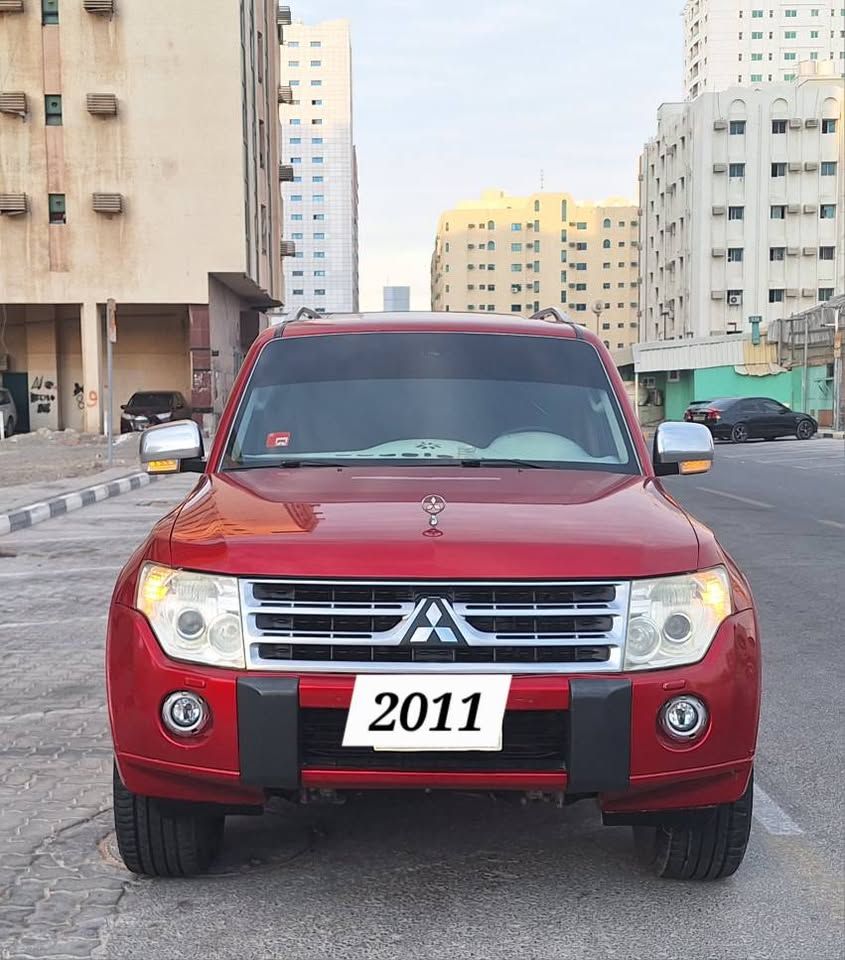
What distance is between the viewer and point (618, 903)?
3.35 m

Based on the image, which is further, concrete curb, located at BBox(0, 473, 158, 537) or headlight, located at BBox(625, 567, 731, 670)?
concrete curb, located at BBox(0, 473, 158, 537)

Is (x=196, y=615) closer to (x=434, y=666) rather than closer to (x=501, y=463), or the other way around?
(x=434, y=666)

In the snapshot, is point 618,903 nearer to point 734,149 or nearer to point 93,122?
point 93,122

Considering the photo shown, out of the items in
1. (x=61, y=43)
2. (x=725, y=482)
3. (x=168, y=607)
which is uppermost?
(x=61, y=43)

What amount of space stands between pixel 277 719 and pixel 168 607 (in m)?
0.44

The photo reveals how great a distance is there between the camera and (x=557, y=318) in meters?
5.43

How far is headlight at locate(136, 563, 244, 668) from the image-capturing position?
10.1 ft

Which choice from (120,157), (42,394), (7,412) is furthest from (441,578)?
(42,394)

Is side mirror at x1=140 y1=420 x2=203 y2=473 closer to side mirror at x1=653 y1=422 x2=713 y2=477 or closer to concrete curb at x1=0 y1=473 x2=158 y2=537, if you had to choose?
side mirror at x1=653 y1=422 x2=713 y2=477

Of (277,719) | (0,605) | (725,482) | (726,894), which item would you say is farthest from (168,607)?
(725,482)

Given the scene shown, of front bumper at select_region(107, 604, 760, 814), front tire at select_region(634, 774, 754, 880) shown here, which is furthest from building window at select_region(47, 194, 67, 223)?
front tire at select_region(634, 774, 754, 880)

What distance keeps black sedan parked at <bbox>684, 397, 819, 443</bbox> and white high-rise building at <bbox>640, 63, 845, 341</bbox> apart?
4498cm

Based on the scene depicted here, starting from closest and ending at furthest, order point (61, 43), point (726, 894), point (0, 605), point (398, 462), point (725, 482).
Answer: point (726, 894) → point (398, 462) → point (0, 605) → point (725, 482) → point (61, 43)

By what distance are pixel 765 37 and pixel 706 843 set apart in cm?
15088
